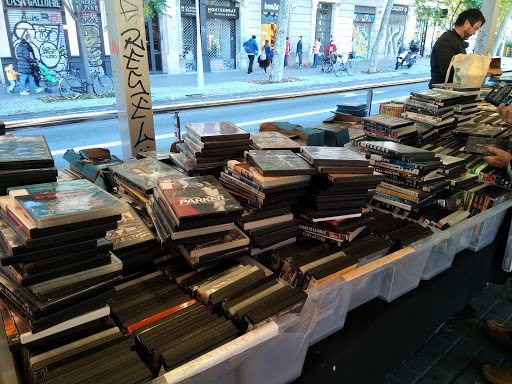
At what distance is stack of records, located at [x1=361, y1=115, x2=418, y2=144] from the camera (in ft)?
8.71

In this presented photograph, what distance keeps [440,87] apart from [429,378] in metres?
2.49

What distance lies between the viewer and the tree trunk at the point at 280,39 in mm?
13633

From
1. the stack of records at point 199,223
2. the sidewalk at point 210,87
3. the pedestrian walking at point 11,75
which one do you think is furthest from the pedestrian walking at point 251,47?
the stack of records at point 199,223

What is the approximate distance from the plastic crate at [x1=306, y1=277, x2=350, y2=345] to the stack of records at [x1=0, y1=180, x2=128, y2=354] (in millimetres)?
772

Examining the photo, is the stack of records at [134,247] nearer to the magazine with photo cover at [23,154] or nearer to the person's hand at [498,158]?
the magazine with photo cover at [23,154]

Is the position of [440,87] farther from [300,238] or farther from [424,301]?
[300,238]

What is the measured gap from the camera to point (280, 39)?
14234mm

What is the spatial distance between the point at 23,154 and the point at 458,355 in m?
2.88

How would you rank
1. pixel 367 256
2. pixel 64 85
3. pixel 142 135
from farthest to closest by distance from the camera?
pixel 64 85
pixel 142 135
pixel 367 256

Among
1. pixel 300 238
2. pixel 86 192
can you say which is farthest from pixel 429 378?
pixel 86 192

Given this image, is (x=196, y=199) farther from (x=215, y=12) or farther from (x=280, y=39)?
(x=215, y=12)

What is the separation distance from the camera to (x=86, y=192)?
1.31 meters

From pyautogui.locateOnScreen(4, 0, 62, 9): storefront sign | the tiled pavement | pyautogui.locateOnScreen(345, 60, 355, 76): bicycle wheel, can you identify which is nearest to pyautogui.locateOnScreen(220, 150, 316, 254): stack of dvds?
the tiled pavement

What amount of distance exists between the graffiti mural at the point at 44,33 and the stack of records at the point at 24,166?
14.6 meters
